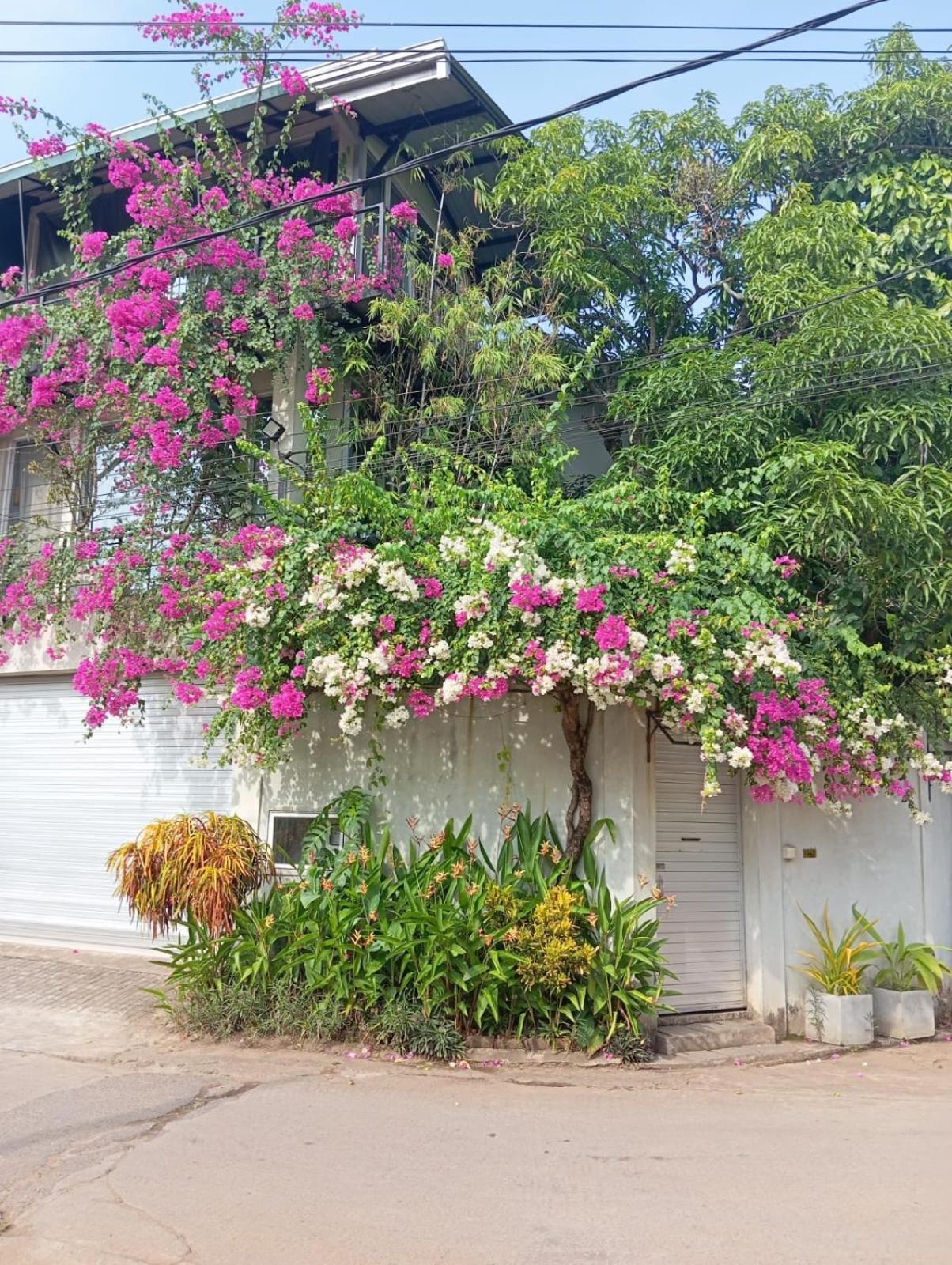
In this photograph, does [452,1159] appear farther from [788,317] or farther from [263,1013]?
[788,317]

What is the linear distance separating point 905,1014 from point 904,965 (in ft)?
1.83

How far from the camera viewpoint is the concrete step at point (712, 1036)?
786 cm

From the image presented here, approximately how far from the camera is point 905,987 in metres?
8.95

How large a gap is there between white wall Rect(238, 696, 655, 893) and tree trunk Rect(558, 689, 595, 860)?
11 centimetres

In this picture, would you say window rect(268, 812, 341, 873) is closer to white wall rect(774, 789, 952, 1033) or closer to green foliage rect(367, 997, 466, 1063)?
green foliage rect(367, 997, 466, 1063)

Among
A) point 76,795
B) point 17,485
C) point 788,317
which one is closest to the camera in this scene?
point 788,317

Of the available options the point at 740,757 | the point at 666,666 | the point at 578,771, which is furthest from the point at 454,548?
the point at 740,757

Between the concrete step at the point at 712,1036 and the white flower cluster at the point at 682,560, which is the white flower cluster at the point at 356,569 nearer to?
the white flower cluster at the point at 682,560

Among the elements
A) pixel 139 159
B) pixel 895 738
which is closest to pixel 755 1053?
pixel 895 738

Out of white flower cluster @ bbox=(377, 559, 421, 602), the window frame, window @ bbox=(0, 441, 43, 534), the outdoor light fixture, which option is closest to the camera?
white flower cluster @ bbox=(377, 559, 421, 602)

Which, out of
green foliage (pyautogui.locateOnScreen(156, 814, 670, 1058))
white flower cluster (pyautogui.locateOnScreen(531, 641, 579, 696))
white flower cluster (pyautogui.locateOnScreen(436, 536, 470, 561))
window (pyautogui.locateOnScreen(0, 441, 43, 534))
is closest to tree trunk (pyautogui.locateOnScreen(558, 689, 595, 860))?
green foliage (pyautogui.locateOnScreen(156, 814, 670, 1058))

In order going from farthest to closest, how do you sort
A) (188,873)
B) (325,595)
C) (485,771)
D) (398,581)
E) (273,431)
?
(273,431) → (485,771) → (188,873) → (325,595) → (398,581)

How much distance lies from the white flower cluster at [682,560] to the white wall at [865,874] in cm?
281

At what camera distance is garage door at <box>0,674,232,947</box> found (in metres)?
11.0
